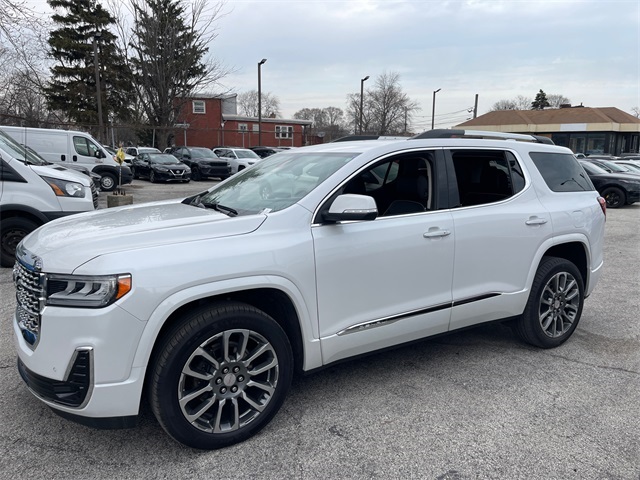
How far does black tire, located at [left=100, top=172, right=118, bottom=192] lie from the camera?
1616 centimetres

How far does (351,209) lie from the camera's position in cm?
287

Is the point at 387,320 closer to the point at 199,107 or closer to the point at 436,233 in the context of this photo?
the point at 436,233

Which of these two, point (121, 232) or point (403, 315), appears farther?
point (403, 315)

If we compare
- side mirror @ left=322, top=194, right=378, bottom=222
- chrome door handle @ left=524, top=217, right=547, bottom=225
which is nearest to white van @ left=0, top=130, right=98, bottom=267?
side mirror @ left=322, top=194, right=378, bottom=222

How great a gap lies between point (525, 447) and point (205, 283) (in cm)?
209

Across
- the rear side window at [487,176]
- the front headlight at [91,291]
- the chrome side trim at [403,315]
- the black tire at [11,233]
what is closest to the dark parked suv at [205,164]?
the black tire at [11,233]

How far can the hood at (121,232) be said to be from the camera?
2.46m

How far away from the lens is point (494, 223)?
3.71 meters

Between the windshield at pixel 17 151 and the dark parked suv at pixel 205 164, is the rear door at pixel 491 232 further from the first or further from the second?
the dark parked suv at pixel 205 164

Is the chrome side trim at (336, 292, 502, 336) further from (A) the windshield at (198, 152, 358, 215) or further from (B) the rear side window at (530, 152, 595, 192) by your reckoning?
(B) the rear side window at (530, 152, 595, 192)

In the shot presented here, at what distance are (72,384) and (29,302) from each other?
21.8 inches

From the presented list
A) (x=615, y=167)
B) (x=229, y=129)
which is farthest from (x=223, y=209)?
(x=229, y=129)

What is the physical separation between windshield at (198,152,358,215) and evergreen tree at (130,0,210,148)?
1218 inches

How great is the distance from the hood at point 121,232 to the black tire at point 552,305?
2.55 metres
